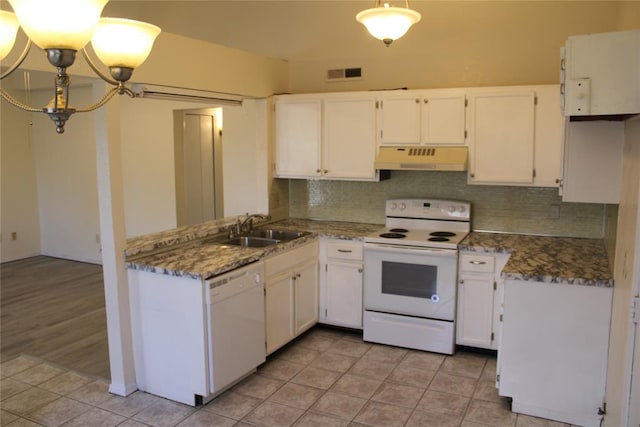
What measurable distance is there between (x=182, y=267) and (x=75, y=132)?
443 cm

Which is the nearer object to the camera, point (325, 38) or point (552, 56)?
point (552, 56)

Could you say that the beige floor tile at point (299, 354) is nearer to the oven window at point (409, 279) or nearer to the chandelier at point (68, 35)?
the oven window at point (409, 279)

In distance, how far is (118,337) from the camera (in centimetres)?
339

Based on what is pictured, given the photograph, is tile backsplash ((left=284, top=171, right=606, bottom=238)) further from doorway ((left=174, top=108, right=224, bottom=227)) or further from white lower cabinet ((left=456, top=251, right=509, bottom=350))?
doorway ((left=174, top=108, right=224, bottom=227))

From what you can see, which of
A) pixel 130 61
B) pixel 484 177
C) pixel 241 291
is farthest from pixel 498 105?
pixel 130 61

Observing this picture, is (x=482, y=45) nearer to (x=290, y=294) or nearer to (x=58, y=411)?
(x=290, y=294)

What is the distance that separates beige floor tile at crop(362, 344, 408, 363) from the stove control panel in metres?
1.18

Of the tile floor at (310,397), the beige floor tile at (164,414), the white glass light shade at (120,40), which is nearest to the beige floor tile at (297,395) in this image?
the tile floor at (310,397)

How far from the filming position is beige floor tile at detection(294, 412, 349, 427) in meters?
3.08

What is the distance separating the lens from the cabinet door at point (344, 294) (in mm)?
4387

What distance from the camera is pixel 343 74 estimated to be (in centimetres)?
490

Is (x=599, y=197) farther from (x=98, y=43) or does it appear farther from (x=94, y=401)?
(x=94, y=401)

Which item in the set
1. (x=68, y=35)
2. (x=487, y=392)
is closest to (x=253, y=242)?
(x=487, y=392)

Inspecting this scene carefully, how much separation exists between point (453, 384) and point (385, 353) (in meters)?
0.67
